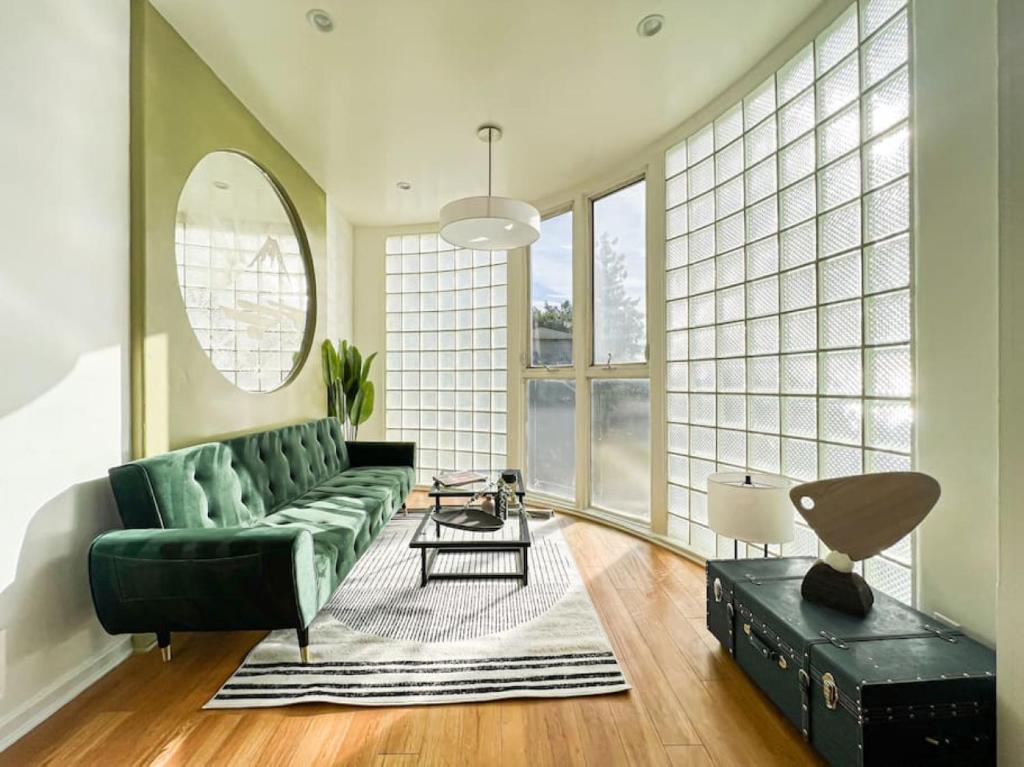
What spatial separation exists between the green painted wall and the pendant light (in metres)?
1.29

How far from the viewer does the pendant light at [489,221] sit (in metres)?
2.36

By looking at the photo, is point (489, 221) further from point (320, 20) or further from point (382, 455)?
point (382, 455)

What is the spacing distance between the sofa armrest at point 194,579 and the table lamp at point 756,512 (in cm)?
172

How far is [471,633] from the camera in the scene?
1.94 m

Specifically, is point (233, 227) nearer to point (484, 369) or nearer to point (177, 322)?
point (177, 322)

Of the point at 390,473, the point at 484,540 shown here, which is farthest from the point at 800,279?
the point at 390,473

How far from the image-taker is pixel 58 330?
157cm

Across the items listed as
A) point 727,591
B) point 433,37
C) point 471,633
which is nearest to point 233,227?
point 433,37

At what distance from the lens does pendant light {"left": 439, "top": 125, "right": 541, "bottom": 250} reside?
2355 millimetres

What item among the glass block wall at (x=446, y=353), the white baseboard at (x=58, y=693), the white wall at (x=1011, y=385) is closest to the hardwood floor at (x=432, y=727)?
the white baseboard at (x=58, y=693)

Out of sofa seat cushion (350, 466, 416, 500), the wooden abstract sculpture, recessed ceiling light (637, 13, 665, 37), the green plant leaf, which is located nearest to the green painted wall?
sofa seat cushion (350, 466, 416, 500)

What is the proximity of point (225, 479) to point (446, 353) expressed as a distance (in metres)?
2.61

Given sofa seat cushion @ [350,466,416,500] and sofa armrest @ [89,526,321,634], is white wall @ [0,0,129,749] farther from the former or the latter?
sofa seat cushion @ [350,466,416,500]

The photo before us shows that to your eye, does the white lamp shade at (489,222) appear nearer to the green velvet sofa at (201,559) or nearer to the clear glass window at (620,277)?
the clear glass window at (620,277)
